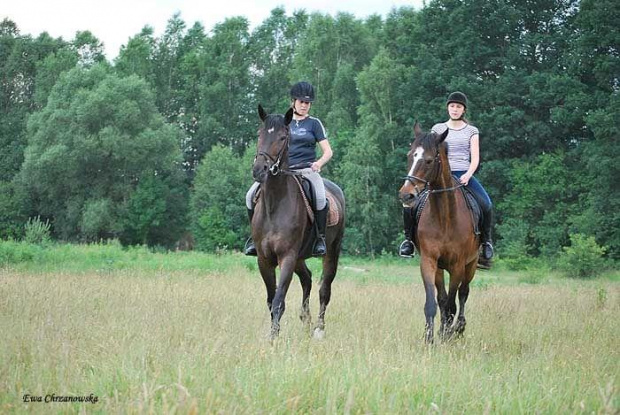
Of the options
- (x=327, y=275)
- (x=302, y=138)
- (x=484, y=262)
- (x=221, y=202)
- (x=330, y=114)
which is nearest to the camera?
(x=302, y=138)

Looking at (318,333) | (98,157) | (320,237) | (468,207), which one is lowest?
(318,333)

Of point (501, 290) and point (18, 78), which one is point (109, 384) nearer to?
point (501, 290)

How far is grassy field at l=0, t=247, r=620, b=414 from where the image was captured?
4922 mm

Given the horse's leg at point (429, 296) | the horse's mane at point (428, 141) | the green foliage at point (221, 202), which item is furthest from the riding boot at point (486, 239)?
the green foliage at point (221, 202)

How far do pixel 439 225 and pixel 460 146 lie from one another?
4.52ft

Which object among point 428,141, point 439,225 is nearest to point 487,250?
point 439,225

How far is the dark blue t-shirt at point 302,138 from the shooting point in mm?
9898

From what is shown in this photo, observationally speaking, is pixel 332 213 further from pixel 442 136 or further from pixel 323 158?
pixel 442 136

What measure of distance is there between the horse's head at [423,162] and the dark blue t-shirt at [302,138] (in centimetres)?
142

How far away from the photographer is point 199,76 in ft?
213

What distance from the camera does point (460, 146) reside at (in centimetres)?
1035

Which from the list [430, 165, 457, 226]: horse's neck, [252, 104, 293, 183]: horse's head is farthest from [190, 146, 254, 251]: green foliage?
[252, 104, 293, 183]: horse's head

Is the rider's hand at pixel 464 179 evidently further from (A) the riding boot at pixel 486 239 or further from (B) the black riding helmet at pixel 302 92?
(B) the black riding helmet at pixel 302 92

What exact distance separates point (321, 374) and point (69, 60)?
60528 mm
